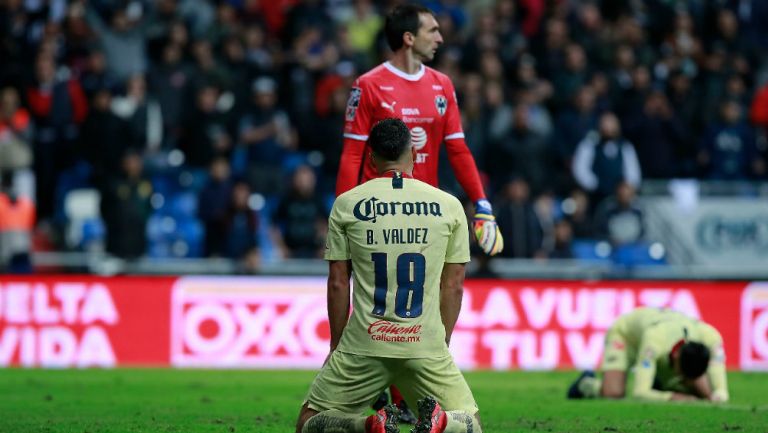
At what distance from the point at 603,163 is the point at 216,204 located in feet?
18.6

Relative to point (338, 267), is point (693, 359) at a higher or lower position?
lower

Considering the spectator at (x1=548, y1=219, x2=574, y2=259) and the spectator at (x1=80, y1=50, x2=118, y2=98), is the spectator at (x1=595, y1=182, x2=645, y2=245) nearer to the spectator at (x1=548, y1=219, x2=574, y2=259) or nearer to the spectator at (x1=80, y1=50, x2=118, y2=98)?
the spectator at (x1=548, y1=219, x2=574, y2=259)

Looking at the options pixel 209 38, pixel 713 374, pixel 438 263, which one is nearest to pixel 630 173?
pixel 209 38

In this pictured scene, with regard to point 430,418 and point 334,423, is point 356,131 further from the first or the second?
point 430,418

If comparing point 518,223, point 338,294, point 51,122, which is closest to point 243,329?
point 518,223

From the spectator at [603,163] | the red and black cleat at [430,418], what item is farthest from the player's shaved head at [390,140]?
the spectator at [603,163]

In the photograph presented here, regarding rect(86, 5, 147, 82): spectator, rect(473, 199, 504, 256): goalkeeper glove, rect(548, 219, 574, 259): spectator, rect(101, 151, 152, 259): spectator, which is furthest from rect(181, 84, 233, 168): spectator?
rect(473, 199, 504, 256): goalkeeper glove

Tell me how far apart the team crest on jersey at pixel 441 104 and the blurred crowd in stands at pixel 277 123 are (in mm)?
8173

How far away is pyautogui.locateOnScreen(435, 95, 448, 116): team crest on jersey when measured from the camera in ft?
33.2

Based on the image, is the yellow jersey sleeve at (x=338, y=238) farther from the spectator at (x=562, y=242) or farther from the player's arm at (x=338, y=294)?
the spectator at (x=562, y=242)

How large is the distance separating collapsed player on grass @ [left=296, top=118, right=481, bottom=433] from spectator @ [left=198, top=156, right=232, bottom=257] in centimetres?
1106

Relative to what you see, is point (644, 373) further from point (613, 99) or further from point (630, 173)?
point (613, 99)

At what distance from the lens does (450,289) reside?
26.6 ft

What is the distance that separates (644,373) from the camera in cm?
1204
